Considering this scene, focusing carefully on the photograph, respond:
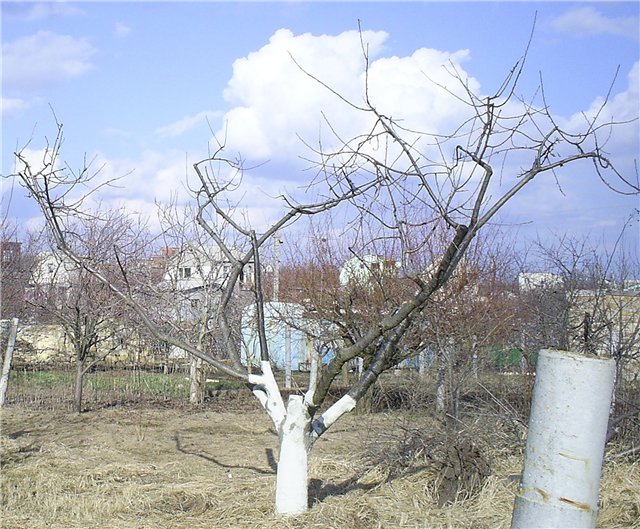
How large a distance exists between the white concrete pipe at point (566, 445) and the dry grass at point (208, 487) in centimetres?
327

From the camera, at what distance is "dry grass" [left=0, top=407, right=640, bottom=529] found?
5055 mm

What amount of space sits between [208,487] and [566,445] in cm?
489

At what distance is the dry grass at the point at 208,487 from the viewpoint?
505 cm

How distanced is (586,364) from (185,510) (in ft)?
14.6

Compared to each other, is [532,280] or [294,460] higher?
[532,280]

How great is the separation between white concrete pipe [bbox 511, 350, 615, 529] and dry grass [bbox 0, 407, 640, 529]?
3271 millimetres

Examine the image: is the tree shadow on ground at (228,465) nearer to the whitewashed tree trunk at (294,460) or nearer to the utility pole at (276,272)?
the whitewashed tree trunk at (294,460)

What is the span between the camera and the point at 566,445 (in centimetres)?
154

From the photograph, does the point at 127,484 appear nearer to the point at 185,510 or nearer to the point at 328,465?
the point at 185,510

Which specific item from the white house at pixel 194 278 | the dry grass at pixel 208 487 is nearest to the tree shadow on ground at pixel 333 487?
the dry grass at pixel 208 487

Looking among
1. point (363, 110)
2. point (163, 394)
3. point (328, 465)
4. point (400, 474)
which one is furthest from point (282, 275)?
point (363, 110)

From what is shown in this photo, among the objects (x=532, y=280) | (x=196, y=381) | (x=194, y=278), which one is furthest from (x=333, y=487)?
(x=532, y=280)

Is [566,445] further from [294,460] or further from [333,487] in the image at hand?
[333,487]

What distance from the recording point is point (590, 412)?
156 centimetres
